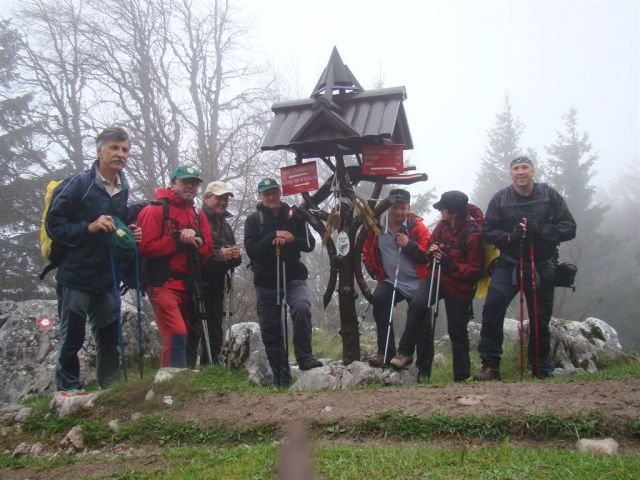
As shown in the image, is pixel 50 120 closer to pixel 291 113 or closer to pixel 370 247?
pixel 291 113

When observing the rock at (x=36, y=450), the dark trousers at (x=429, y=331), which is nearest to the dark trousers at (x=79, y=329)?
the rock at (x=36, y=450)

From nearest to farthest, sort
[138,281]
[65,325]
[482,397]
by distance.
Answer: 1. [482,397]
2. [65,325]
3. [138,281]

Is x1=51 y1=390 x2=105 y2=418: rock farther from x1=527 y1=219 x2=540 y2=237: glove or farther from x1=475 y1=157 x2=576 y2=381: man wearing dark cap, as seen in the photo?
x1=527 y1=219 x2=540 y2=237: glove

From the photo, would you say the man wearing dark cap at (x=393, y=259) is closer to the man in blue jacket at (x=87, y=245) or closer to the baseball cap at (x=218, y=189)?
the baseball cap at (x=218, y=189)

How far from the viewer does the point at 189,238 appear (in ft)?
19.6

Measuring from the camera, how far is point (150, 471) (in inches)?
141

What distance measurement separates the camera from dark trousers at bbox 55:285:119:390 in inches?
207

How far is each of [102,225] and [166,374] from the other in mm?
1704

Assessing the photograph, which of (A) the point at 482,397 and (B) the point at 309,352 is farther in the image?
(B) the point at 309,352

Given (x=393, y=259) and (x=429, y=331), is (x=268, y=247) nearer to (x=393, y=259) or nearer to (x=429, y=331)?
(x=393, y=259)

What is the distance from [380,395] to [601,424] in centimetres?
181

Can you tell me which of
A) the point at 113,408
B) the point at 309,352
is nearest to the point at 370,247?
the point at 309,352

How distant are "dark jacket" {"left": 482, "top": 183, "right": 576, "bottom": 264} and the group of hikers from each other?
1 cm

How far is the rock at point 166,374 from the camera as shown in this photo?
17.3ft
